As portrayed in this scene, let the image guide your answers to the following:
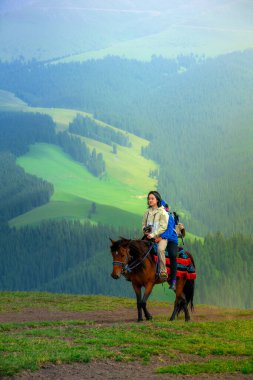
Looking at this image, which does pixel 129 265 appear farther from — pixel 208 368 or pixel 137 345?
pixel 208 368

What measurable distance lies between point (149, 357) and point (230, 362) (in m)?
2.37

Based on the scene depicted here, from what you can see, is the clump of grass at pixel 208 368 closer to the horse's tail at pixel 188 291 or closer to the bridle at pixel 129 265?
the bridle at pixel 129 265

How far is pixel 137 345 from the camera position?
2444 centimetres

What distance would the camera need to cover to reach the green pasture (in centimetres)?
2123

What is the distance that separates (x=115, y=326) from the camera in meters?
30.1

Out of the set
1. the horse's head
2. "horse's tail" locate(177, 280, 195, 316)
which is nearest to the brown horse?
the horse's head

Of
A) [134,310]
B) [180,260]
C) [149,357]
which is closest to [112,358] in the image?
[149,357]

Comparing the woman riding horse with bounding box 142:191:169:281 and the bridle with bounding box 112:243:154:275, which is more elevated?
the woman riding horse with bounding box 142:191:169:281

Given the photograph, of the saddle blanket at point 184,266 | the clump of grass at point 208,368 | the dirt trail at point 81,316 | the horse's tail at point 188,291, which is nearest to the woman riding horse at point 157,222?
the saddle blanket at point 184,266

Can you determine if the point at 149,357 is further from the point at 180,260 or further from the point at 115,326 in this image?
the point at 180,260

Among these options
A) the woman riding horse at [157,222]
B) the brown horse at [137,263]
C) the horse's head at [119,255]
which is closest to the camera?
the horse's head at [119,255]

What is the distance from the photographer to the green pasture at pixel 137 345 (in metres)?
21.2

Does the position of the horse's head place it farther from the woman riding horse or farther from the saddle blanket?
the saddle blanket

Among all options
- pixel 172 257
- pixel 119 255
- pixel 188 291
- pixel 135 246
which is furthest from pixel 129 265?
pixel 188 291
